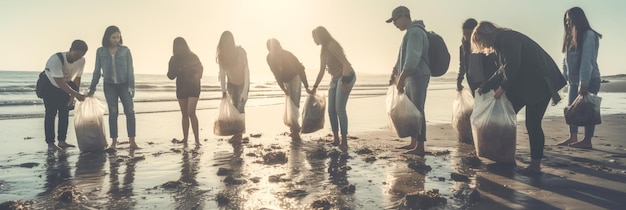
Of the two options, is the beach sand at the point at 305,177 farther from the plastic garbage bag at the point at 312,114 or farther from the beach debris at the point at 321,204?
the plastic garbage bag at the point at 312,114

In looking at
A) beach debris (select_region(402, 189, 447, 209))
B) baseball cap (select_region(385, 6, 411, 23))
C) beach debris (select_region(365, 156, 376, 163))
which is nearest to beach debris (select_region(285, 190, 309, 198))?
A: beach debris (select_region(402, 189, 447, 209))

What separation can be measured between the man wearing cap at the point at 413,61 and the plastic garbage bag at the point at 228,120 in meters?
2.40

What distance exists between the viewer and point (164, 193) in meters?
3.75

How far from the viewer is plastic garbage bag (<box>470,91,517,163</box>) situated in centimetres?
455

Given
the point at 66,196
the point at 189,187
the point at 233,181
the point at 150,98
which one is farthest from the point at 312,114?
the point at 150,98

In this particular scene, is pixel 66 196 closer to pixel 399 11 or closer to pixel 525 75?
pixel 399 11

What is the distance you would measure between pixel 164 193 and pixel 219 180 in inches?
23.6

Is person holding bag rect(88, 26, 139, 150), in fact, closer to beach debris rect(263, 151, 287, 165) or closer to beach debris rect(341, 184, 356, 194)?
beach debris rect(263, 151, 287, 165)

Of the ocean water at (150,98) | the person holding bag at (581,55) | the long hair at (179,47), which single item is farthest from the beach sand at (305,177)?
the ocean water at (150,98)

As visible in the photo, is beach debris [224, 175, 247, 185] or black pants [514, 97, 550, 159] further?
black pants [514, 97, 550, 159]

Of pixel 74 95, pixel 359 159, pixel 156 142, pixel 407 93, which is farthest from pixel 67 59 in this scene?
pixel 407 93

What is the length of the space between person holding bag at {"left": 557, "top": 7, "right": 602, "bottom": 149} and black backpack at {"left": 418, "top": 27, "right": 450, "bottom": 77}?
5.52 feet

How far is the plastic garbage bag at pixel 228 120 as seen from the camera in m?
6.65

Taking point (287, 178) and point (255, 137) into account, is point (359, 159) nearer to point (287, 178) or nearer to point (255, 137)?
point (287, 178)
